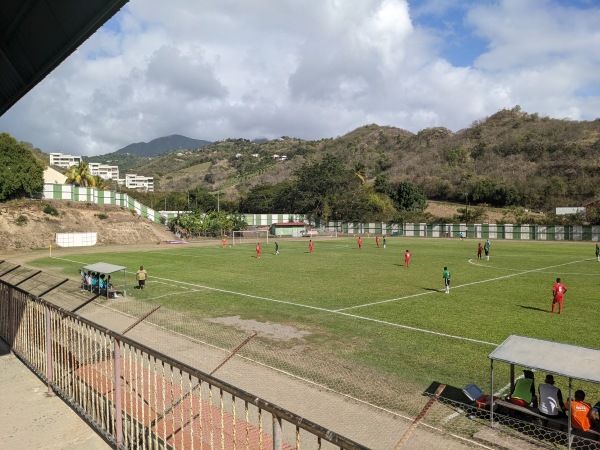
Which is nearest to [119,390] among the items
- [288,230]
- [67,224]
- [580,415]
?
[580,415]

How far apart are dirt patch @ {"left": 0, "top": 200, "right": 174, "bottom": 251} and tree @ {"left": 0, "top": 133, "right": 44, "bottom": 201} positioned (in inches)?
77.2

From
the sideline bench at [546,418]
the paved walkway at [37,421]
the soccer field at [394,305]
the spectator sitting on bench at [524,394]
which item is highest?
the paved walkway at [37,421]

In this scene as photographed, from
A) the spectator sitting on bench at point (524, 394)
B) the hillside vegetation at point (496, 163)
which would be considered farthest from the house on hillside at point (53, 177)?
the spectator sitting on bench at point (524, 394)

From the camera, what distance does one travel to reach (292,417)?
12.0 feet

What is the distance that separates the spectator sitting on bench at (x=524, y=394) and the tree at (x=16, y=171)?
69586 millimetres

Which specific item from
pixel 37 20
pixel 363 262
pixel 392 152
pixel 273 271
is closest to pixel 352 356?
pixel 37 20

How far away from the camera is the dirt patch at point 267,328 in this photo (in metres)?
15.3

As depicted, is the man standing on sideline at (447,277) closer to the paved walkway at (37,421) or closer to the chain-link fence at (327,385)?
the chain-link fence at (327,385)

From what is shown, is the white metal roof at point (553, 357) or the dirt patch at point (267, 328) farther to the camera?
the dirt patch at point (267, 328)

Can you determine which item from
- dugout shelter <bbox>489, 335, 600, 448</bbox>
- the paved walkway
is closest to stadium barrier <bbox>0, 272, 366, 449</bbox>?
the paved walkway

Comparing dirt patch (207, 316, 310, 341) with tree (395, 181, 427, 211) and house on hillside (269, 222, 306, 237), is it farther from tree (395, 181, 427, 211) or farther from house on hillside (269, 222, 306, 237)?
tree (395, 181, 427, 211)

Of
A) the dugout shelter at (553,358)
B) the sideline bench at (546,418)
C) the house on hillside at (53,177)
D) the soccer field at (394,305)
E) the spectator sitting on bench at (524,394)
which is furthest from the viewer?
the house on hillside at (53,177)

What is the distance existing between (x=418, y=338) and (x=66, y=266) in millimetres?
32098

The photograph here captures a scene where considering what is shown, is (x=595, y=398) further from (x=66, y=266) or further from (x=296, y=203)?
(x=296, y=203)
